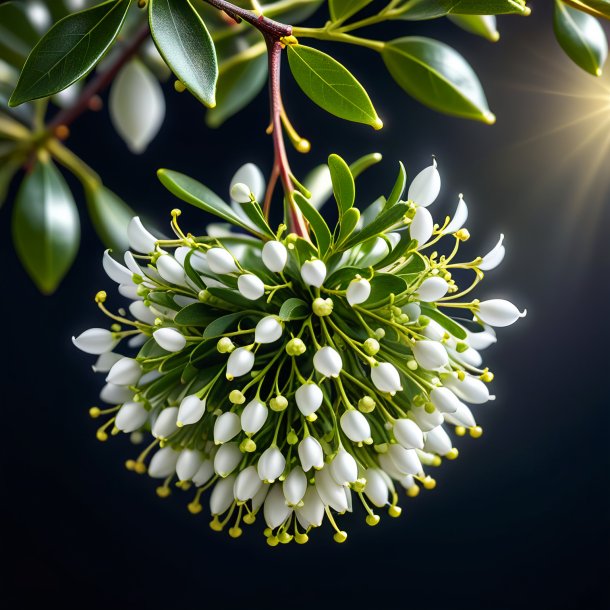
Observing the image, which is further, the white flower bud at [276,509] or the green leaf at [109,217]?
the green leaf at [109,217]

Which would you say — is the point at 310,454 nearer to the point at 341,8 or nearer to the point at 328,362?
the point at 328,362

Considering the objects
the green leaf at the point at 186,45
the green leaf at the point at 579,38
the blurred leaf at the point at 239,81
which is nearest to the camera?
the green leaf at the point at 186,45

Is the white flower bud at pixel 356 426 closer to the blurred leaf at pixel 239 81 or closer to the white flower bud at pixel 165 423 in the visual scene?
the white flower bud at pixel 165 423

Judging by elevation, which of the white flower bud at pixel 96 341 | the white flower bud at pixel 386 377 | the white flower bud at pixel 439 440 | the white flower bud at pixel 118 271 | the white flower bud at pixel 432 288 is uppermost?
the white flower bud at pixel 118 271

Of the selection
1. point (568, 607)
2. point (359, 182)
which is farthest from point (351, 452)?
point (568, 607)

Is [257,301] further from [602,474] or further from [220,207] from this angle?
[602,474]

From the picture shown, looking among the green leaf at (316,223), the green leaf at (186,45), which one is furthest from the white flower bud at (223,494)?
the green leaf at (186,45)
